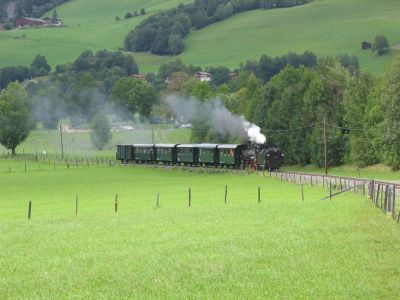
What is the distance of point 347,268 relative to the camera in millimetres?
20078

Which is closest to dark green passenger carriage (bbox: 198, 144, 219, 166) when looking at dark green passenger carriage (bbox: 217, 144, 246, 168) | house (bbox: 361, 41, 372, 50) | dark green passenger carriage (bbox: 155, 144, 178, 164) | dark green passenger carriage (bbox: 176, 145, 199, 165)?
dark green passenger carriage (bbox: 176, 145, 199, 165)

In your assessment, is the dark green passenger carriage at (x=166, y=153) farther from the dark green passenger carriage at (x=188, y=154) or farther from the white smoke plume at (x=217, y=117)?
the white smoke plume at (x=217, y=117)

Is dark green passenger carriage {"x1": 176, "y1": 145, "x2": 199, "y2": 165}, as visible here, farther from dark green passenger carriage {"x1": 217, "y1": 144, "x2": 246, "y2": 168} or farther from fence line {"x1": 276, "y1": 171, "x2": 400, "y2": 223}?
fence line {"x1": 276, "y1": 171, "x2": 400, "y2": 223}

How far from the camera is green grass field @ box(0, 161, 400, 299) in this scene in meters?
18.2

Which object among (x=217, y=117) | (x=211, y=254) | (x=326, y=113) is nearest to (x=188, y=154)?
(x=217, y=117)

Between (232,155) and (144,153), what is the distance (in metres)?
21.7

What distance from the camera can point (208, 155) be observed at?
92188 millimetres

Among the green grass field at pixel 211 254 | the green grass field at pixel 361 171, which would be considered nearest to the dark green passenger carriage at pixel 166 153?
the green grass field at pixel 361 171

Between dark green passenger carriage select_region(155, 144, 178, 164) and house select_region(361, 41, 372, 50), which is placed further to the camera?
house select_region(361, 41, 372, 50)

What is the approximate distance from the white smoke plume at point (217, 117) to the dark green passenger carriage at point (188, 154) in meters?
6.82

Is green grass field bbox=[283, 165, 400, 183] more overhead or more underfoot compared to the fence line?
more underfoot

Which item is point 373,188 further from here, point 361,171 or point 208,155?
point 208,155

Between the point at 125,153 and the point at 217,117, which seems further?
the point at 217,117

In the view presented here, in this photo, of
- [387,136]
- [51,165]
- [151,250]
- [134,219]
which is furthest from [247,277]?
[51,165]
